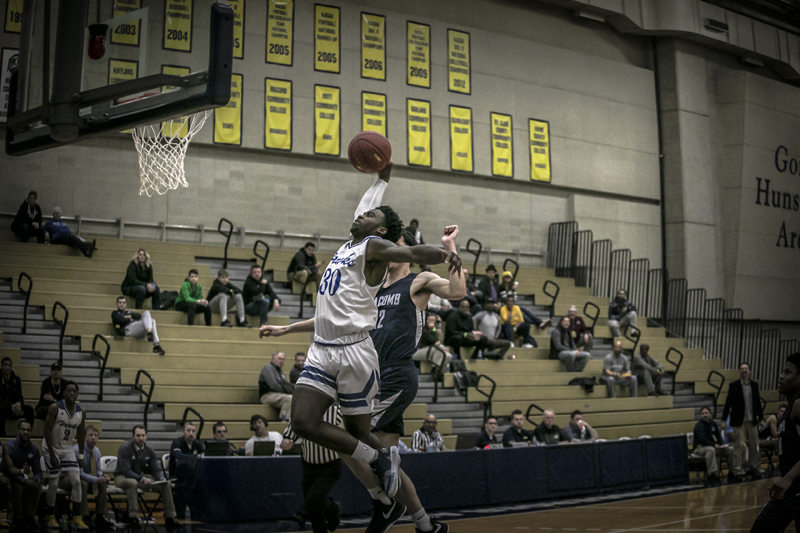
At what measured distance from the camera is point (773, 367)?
2192cm

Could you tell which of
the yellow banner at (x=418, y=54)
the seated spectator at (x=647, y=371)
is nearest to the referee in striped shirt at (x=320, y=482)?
the seated spectator at (x=647, y=371)

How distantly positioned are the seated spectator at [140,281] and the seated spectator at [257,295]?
1.49 metres

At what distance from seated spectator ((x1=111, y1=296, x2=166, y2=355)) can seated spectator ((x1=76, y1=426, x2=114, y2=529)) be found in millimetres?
2720

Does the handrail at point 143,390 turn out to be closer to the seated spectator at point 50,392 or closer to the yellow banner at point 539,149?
the seated spectator at point 50,392

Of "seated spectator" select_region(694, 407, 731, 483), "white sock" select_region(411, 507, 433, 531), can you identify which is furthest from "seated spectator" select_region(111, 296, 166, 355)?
"seated spectator" select_region(694, 407, 731, 483)

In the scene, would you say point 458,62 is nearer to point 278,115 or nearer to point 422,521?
point 278,115

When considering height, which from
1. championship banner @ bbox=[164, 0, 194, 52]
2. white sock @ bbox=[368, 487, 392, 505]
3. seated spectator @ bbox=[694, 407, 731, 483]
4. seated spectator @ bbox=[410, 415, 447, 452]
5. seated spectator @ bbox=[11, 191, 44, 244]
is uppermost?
championship banner @ bbox=[164, 0, 194, 52]

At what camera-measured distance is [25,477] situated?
920 cm

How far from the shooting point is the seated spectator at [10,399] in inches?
407

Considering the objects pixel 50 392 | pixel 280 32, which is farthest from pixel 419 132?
pixel 50 392

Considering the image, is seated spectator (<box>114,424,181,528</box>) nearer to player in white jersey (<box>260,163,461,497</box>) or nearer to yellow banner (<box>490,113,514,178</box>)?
player in white jersey (<box>260,163,461,497</box>)

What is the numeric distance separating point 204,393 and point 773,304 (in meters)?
16.8

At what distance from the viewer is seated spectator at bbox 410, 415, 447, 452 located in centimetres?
1130

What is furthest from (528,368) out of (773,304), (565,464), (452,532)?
(773,304)
